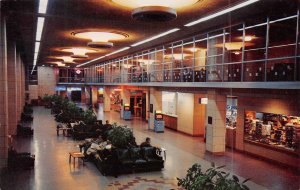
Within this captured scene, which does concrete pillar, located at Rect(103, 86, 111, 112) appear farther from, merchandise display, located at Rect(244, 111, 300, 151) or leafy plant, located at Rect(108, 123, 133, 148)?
leafy plant, located at Rect(108, 123, 133, 148)

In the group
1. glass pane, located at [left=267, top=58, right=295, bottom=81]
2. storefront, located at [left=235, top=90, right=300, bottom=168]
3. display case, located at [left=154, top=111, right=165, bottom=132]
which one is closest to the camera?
glass pane, located at [left=267, top=58, right=295, bottom=81]

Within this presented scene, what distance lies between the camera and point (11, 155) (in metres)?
11.3

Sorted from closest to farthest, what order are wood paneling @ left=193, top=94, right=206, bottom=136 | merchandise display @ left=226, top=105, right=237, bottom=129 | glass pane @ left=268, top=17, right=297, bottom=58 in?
glass pane @ left=268, top=17, right=297, bottom=58, merchandise display @ left=226, top=105, right=237, bottom=129, wood paneling @ left=193, top=94, right=206, bottom=136

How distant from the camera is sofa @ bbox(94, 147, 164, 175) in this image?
10.8 metres

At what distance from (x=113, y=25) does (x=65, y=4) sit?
134 inches

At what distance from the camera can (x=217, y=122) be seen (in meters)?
13.9

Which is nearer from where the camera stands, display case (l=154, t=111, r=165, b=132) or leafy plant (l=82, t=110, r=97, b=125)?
leafy plant (l=82, t=110, r=97, b=125)

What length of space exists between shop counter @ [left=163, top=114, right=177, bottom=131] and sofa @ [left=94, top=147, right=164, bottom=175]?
397 inches

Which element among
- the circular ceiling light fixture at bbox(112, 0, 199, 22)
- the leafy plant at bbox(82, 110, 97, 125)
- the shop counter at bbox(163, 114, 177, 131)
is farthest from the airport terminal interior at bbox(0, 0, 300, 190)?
the shop counter at bbox(163, 114, 177, 131)

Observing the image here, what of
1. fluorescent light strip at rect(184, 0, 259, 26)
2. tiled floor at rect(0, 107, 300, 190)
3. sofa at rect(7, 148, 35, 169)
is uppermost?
fluorescent light strip at rect(184, 0, 259, 26)

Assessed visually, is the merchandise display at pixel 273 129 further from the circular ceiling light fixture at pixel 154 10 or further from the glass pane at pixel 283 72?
the circular ceiling light fixture at pixel 154 10

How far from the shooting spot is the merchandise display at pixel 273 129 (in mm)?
12023

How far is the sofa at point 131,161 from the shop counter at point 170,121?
397 inches

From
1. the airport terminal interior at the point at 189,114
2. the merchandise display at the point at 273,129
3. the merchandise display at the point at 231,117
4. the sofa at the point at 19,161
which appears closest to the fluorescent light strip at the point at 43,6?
the airport terminal interior at the point at 189,114
